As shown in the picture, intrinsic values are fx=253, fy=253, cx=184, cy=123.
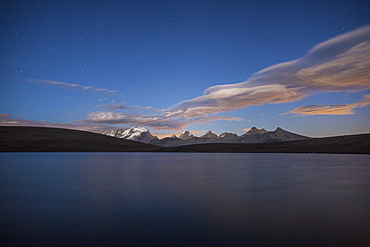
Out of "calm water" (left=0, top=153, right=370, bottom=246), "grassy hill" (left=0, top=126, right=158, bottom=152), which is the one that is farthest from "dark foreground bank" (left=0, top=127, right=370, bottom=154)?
"calm water" (left=0, top=153, right=370, bottom=246)

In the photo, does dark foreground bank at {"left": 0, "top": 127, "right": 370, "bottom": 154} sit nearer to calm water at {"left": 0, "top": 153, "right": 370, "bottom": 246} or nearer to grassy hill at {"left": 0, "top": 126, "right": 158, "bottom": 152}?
grassy hill at {"left": 0, "top": 126, "right": 158, "bottom": 152}

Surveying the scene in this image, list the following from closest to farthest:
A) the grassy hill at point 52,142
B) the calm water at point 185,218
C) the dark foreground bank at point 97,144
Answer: the calm water at point 185,218
the dark foreground bank at point 97,144
the grassy hill at point 52,142

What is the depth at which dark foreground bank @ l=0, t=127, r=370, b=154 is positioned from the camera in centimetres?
12000

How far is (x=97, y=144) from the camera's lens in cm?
16900

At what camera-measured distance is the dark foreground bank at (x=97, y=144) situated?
394 feet

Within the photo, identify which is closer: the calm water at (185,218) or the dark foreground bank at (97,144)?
the calm water at (185,218)

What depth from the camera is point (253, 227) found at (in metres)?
8.12

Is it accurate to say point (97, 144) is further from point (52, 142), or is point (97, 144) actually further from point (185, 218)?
point (185, 218)

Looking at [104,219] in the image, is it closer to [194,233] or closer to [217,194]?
[194,233]

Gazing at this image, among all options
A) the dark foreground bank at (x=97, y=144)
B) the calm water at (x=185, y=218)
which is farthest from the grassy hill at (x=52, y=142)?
the calm water at (x=185, y=218)

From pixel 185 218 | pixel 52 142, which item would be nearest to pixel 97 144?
pixel 52 142

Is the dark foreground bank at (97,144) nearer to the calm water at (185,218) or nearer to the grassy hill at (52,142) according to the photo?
the grassy hill at (52,142)

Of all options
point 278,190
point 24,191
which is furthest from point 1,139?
point 278,190

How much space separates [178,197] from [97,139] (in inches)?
7103
